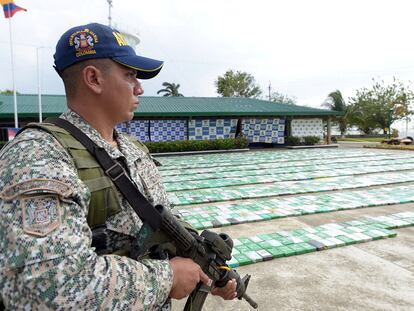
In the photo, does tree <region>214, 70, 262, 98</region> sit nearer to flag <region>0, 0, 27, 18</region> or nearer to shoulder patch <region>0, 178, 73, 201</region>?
flag <region>0, 0, 27, 18</region>

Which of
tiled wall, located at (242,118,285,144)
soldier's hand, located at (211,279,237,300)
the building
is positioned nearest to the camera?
soldier's hand, located at (211,279,237,300)

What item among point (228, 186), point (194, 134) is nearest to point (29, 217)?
point (228, 186)

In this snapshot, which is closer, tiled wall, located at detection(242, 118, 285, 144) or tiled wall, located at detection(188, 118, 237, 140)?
tiled wall, located at detection(188, 118, 237, 140)

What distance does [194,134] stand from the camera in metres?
18.8

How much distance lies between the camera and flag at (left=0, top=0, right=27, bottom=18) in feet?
36.9

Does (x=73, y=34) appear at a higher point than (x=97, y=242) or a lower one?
higher

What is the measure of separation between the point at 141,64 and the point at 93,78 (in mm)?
212

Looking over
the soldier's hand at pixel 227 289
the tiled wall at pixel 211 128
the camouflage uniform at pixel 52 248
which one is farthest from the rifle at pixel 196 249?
the tiled wall at pixel 211 128

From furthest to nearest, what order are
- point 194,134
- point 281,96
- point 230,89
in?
point 281,96, point 230,89, point 194,134

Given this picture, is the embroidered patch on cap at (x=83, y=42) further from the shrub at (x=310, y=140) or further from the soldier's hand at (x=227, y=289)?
the shrub at (x=310, y=140)

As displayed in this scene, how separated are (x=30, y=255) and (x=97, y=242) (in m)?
0.30

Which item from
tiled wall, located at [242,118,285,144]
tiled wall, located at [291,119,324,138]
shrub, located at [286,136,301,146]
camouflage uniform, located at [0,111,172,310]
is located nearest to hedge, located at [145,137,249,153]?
tiled wall, located at [242,118,285,144]

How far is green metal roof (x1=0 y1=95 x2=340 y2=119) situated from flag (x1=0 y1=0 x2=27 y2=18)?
535cm

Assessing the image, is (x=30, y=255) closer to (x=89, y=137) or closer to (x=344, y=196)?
(x=89, y=137)
